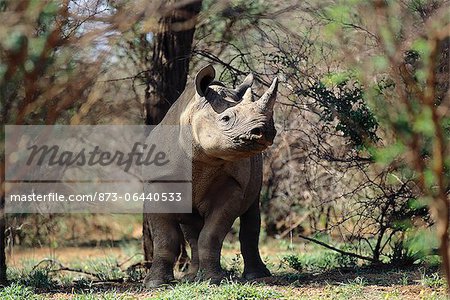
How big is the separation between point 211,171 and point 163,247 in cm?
82

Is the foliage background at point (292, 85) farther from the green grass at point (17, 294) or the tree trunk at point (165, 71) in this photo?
the green grass at point (17, 294)

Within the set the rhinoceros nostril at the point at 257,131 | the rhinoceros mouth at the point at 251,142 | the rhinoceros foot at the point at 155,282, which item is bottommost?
the rhinoceros foot at the point at 155,282

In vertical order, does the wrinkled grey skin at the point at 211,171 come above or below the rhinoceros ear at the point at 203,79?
below

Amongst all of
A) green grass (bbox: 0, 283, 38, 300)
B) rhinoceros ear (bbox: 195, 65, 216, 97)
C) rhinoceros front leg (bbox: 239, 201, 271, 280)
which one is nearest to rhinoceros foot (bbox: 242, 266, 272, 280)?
rhinoceros front leg (bbox: 239, 201, 271, 280)

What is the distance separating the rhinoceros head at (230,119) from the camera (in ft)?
23.1

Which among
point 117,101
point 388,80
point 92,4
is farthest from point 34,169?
point 388,80

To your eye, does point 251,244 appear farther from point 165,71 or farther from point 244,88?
point 165,71

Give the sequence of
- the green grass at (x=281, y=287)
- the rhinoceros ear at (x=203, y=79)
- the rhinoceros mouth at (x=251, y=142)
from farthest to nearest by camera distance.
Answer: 1. the rhinoceros ear at (x=203, y=79)
2. the rhinoceros mouth at (x=251, y=142)
3. the green grass at (x=281, y=287)

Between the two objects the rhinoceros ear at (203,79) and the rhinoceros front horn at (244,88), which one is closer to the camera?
the rhinoceros ear at (203,79)

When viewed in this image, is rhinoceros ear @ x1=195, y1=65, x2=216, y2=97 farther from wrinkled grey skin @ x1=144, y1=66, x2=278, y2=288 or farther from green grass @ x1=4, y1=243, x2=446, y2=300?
green grass @ x1=4, y1=243, x2=446, y2=300

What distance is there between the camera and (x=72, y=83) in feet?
22.1

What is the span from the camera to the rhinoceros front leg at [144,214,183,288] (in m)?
7.92

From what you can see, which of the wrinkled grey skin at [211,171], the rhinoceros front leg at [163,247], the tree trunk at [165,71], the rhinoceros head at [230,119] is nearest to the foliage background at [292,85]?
the tree trunk at [165,71]

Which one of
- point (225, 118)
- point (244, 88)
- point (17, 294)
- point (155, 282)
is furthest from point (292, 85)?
point (17, 294)
